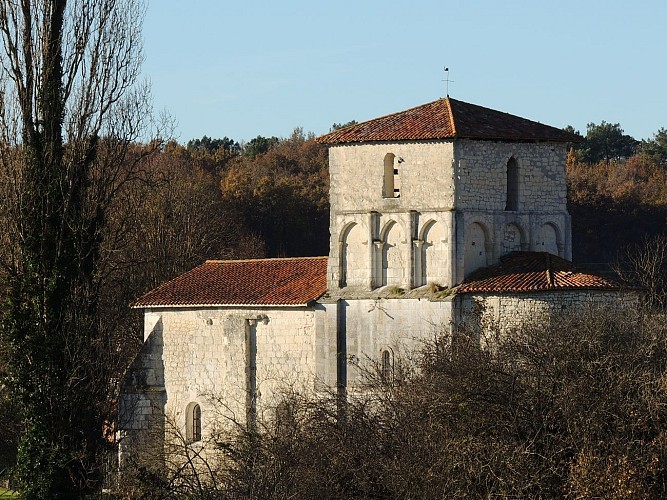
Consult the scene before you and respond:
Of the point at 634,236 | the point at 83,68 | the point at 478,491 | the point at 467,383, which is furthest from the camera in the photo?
the point at 634,236

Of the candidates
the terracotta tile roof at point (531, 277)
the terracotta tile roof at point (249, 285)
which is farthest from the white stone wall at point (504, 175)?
the terracotta tile roof at point (249, 285)

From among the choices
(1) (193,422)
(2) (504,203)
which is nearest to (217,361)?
(1) (193,422)

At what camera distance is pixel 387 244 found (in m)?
33.5

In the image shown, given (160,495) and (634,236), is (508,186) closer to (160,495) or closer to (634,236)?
(160,495)

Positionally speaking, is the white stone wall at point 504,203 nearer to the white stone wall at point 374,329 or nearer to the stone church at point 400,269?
the stone church at point 400,269

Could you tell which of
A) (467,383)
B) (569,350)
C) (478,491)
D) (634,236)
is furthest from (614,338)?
(634,236)

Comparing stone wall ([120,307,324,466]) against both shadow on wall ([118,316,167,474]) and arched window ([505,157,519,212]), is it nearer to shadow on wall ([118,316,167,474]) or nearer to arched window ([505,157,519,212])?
shadow on wall ([118,316,167,474])

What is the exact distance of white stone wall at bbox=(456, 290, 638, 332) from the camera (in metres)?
30.8

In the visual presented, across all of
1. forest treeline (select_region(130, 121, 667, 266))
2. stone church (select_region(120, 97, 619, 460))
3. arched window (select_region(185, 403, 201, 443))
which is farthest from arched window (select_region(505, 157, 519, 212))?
forest treeline (select_region(130, 121, 667, 266))

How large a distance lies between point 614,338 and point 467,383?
10.9ft

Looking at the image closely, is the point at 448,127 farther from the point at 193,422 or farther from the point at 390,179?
the point at 193,422

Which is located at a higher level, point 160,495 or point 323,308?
point 323,308

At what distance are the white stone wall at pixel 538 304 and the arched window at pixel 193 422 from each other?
7.30 meters

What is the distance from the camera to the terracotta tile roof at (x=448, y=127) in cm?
3275
